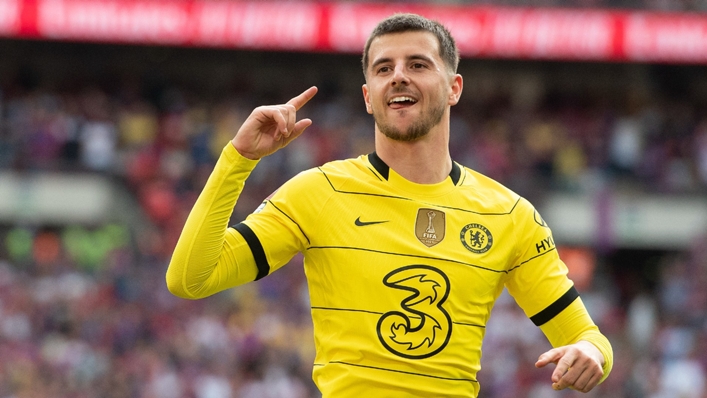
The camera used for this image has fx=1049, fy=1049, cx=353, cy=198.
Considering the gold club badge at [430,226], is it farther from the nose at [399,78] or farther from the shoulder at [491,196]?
the nose at [399,78]

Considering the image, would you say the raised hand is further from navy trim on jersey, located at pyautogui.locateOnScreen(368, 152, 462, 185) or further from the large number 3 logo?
the large number 3 logo

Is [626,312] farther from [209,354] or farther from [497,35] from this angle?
[209,354]

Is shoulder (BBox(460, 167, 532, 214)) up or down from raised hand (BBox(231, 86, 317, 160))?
down

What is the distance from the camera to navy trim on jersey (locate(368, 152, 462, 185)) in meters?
3.74

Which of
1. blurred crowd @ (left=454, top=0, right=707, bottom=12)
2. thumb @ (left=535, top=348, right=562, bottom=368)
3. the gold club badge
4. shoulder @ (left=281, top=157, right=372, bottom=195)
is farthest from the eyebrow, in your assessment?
blurred crowd @ (left=454, top=0, right=707, bottom=12)

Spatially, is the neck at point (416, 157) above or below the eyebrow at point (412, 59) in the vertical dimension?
below

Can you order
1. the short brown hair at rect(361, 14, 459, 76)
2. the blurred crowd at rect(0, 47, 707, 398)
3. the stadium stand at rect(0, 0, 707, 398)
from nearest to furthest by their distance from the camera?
the short brown hair at rect(361, 14, 459, 76)
the blurred crowd at rect(0, 47, 707, 398)
the stadium stand at rect(0, 0, 707, 398)

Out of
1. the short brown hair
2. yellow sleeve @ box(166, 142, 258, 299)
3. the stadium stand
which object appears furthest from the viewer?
the stadium stand

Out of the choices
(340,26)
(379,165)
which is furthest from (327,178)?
(340,26)

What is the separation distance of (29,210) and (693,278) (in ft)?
34.0

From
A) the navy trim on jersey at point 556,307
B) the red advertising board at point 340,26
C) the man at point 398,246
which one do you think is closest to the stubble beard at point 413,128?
the man at point 398,246

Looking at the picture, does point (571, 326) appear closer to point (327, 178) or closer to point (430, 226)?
point (430, 226)

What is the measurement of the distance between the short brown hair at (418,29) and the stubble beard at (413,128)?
207mm

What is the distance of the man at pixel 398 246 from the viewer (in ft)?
11.0
